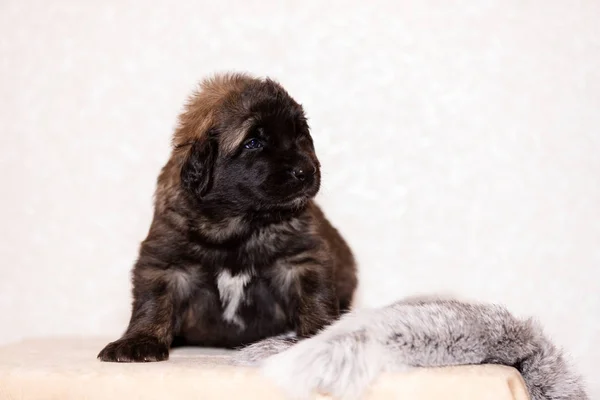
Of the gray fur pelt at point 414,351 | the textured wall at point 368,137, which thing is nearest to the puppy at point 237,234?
the gray fur pelt at point 414,351

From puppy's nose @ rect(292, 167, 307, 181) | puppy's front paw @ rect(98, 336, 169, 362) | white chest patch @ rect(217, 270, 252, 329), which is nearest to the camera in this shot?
puppy's front paw @ rect(98, 336, 169, 362)

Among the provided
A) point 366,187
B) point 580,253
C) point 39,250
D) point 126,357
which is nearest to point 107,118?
point 39,250

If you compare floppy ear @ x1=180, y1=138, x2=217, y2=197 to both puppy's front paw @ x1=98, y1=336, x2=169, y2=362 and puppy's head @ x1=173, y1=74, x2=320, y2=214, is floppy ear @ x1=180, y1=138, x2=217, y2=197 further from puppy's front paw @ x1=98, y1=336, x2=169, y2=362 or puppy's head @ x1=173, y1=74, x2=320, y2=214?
puppy's front paw @ x1=98, y1=336, x2=169, y2=362

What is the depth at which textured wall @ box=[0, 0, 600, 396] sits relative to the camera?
157 inches

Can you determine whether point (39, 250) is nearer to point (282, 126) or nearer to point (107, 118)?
point (107, 118)

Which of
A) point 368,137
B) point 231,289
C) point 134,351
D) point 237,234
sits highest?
point 368,137

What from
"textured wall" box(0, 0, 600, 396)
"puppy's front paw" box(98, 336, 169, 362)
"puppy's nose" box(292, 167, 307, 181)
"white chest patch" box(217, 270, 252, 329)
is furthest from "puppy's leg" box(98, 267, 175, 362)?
"textured wall" box(0, 0, 600, 396)

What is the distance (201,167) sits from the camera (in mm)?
2701

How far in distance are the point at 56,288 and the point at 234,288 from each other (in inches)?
70.2

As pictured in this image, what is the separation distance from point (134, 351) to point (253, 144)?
32.4 inches

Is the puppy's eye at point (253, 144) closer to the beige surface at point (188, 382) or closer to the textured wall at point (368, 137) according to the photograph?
the beige surface at point (188, 382)

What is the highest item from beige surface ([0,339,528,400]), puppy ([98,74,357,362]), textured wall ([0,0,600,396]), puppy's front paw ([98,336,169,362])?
textured wall ([0,0,600,396])


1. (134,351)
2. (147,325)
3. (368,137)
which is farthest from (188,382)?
(368,137)

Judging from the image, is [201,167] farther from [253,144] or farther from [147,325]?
[147,325]
